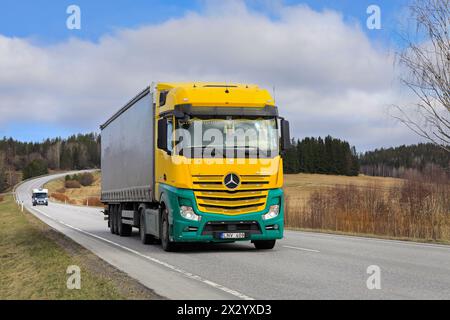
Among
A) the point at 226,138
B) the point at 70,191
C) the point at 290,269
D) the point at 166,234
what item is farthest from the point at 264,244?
the point at 70,191

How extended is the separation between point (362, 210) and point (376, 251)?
9595 mm

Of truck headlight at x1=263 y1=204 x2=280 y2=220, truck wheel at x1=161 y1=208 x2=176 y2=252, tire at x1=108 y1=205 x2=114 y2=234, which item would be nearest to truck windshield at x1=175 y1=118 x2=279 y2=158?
truck headlight at x1=263 y1=204 x2=280 y2=220

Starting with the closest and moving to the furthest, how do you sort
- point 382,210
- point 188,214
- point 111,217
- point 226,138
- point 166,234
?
point 188,214, point 226,138, point 166,234, point 382,210, point 111,217

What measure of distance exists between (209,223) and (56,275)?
3648mm

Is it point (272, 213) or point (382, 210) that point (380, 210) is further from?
point (272, 213)

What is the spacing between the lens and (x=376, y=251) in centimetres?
1438

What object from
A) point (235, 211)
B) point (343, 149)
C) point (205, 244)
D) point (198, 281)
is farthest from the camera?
point (343, 149)

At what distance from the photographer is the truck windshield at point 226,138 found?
44.3 ft

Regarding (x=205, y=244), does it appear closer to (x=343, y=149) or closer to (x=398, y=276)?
(x=398, y=276)

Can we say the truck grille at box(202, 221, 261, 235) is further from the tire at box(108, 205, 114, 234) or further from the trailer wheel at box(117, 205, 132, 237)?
the tire at box(108, 205, 114, 234)

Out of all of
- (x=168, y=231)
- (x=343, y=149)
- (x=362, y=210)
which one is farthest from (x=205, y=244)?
(x=343, y=149)

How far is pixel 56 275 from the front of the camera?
11.2 metres

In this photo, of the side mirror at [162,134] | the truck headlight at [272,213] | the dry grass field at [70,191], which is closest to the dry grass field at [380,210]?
the truck headlight at [272,213]

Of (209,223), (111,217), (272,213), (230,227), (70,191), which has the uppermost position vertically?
(272,213)
